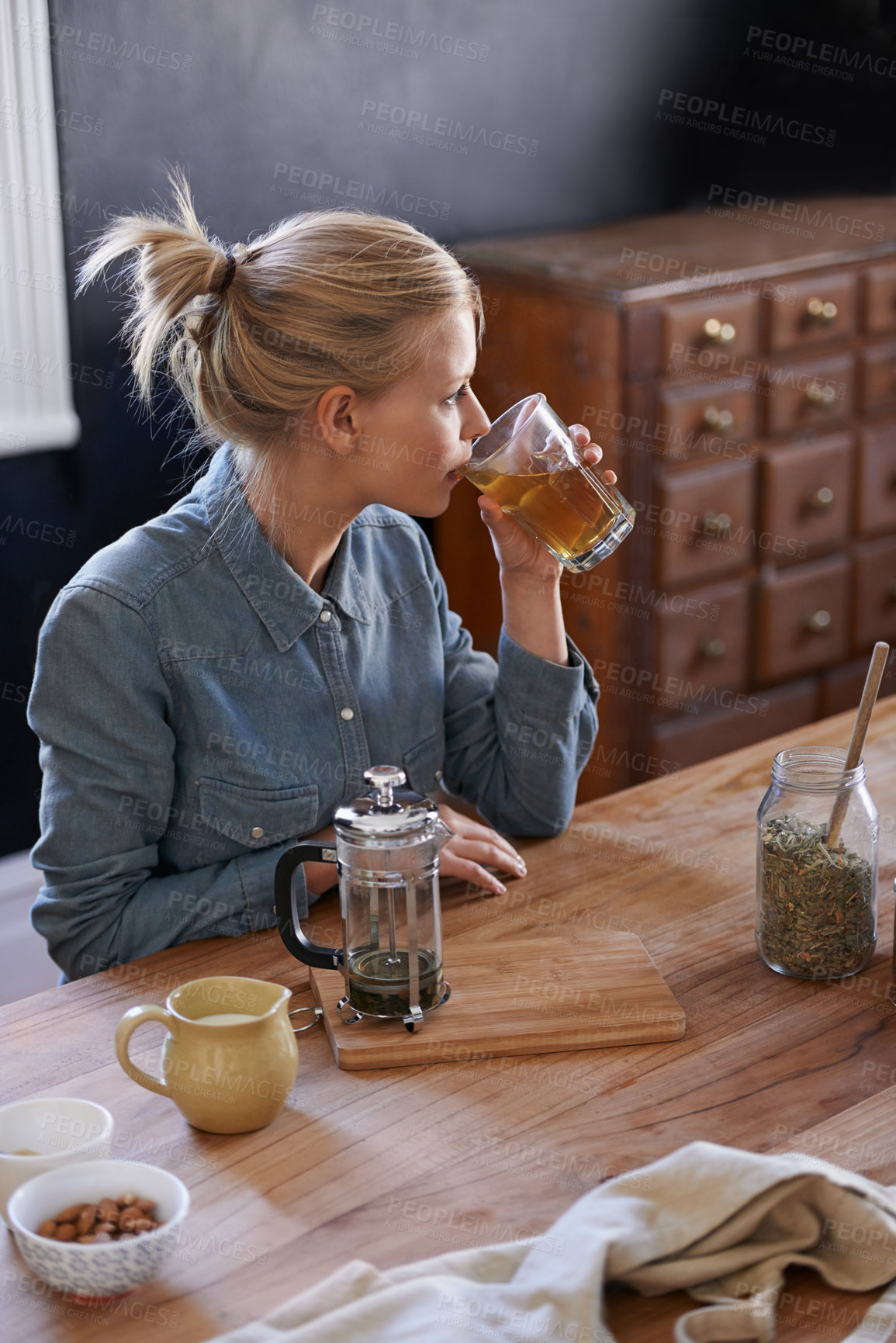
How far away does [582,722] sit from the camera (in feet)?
5.57

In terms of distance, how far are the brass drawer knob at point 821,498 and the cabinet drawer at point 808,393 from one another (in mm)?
140

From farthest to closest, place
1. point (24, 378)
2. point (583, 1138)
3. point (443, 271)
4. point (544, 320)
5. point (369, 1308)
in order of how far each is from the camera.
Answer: point (544, 320), point (24, 378), point (443, 271), point (583, 1138), point (369, 1308)

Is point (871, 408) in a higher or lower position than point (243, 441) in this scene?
lower

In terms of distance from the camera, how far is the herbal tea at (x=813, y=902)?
1.22 metres

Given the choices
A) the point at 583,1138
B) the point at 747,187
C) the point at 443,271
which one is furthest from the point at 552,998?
the point at 747,187

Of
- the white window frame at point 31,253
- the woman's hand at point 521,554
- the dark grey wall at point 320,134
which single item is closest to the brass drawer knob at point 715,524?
the dark grey wall at point 320,134

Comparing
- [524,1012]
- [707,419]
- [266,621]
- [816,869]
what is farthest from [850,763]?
[707,419]

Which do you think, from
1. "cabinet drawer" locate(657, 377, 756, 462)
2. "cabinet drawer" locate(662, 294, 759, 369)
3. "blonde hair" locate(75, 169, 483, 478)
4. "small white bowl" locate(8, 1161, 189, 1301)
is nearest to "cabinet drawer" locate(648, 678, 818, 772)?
"cabinet drawer" locate(657, 377, 756, 462)

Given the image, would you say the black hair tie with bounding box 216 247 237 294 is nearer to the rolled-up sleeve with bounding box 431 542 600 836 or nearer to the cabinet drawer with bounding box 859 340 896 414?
the rolled-up sleeve with bounding box 431 542 600 836

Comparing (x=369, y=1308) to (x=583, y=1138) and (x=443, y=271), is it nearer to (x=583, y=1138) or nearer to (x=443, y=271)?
(x=583, y=1138)

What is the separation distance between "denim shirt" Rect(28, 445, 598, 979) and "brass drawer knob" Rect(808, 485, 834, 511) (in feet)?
5.07

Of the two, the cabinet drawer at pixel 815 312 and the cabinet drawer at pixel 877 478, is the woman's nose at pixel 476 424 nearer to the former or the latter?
the cabinet drawer at pixel 815 312

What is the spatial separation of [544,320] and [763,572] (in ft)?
2.43

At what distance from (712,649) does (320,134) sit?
126 centimetres
